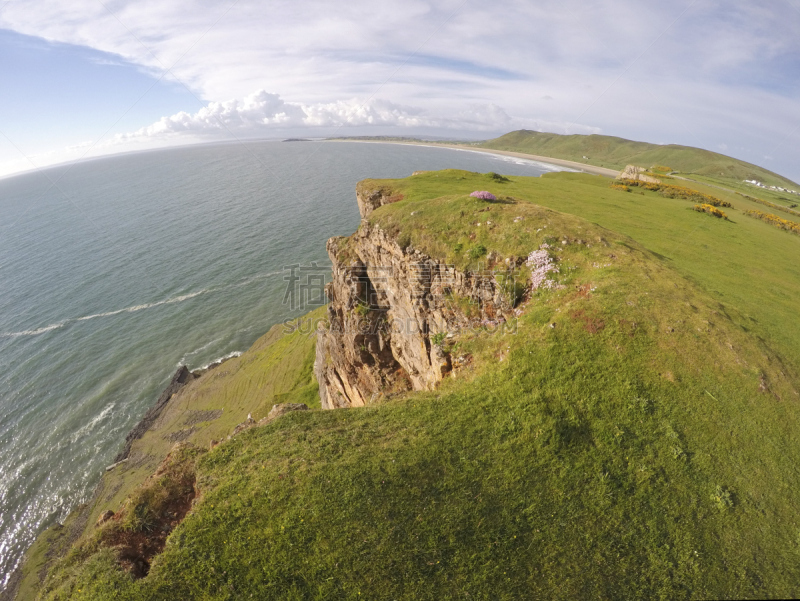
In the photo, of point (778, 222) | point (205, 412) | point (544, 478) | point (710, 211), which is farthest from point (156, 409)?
point (778, 222)

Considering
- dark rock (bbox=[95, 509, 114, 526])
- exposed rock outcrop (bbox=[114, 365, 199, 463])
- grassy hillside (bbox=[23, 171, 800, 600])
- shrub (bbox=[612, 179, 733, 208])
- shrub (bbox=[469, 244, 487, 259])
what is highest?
shrub (bbox=[612, 179, 733, 208])

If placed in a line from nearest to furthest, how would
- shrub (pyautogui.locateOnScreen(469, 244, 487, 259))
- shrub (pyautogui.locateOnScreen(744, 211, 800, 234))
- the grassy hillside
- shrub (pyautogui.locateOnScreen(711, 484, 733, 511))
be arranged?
1. the grassy hillside
2. shrub (pyautogui.locateOnScreen(711, 484, 733, 511))
3. shrub (pyautogui.locateOnScreen(469, 244, 487, 259))
4. shrub (pyautogui.locateOnScreen(744, 211, 800, 234))

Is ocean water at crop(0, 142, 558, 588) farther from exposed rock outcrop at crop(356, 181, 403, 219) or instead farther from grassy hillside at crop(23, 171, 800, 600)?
grassy hillside at crop(23, 171, 800, 600)

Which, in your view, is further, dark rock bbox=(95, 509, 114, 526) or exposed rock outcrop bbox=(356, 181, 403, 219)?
exposed rock outcrop bbox=(356, 181, 403, 219)

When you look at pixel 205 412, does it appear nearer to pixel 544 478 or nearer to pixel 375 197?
pixel 375 197

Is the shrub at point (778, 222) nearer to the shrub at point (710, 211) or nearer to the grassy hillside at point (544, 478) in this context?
the shrub at point (710, 211)

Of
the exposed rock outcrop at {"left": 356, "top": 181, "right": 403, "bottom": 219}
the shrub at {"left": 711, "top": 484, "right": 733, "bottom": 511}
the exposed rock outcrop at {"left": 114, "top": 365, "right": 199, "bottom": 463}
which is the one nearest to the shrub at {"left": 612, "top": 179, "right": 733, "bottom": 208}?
the exposed rock outcrop at {"left": 356, "top": 181, "right": 403, "bottom": 219}
